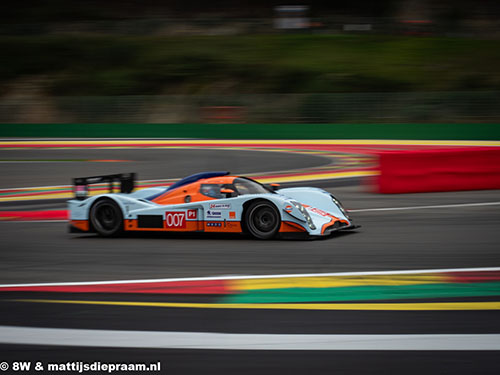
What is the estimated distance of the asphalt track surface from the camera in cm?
450

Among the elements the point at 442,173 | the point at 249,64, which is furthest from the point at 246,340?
the point at 249,64

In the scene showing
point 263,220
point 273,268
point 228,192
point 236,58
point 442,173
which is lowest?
A: point 273,268

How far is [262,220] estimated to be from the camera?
9.16m

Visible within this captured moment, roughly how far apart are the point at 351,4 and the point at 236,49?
41.9ft

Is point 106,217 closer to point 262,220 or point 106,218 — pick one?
point 106,218

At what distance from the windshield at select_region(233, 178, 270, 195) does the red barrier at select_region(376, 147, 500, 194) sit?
5451 millimetres

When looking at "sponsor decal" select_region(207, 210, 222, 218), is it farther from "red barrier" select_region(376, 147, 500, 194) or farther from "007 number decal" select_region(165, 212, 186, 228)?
"red barrier" select_region(376, 147, 500, 194)

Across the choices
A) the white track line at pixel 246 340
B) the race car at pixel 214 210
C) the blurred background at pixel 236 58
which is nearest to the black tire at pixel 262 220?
the race car at pixel 214 210

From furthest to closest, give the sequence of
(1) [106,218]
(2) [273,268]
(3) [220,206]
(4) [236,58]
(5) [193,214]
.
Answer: (4) [236,58], (1) [106,218], (5) [193,214], (3) [220,206], (2) [273,268]

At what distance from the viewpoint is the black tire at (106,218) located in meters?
9.93

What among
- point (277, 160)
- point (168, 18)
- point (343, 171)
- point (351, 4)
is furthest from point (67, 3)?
point (343, 171)

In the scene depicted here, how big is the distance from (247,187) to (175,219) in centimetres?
108

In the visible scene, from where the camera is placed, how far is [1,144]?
28.3 m

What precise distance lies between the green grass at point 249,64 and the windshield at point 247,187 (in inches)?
1205
